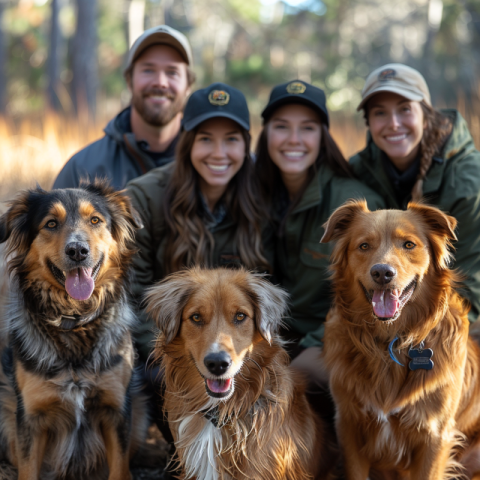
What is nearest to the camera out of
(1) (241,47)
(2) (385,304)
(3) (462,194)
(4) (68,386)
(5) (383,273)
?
(5) (383,273)

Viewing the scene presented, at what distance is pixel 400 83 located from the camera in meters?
4.50

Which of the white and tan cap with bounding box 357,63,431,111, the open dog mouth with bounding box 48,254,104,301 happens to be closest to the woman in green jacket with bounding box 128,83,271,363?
the open dog mouth with bounding box 48,254,104,301

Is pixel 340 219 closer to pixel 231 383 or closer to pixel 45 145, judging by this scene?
pixel 231 383

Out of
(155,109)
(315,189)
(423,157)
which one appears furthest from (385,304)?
(155,109)

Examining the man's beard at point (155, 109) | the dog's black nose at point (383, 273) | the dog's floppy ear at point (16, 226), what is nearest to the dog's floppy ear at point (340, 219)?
the dog's black nose at point (383, 273)

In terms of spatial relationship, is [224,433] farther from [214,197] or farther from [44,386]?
[214,197]

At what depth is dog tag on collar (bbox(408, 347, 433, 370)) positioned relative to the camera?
3.31 m

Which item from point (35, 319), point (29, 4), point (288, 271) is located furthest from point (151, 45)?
point (29, 4)

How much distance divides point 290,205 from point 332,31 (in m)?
33.1

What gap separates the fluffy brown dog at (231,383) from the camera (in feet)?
10.1

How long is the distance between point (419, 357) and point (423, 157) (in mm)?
1862

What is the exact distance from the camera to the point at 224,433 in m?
3.19

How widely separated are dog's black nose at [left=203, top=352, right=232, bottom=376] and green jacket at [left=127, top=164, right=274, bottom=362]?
1.75 m

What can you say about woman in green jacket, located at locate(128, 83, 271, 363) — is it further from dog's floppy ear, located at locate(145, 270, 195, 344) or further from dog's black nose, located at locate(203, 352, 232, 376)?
dog's black nose, located at locate(203, 352, 232, 376)
